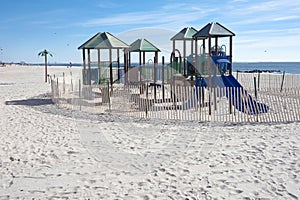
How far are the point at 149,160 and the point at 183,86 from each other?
7136 millimetres

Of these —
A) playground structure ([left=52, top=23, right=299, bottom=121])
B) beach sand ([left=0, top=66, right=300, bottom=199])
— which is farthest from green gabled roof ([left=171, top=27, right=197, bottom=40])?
beach sand ([left=0, top=66, right=300, bottom=199])

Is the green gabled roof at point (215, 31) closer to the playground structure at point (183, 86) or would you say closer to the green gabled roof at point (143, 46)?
the playground structure at point (183, 86)

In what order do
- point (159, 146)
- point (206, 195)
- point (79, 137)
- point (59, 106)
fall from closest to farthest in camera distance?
point (206, 195) → point (159, 146) → point (79, 137) → point (59, 106)

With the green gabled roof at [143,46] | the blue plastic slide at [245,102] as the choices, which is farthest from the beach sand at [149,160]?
the green gabled roof at [143,46]

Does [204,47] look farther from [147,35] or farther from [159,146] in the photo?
[159,146]

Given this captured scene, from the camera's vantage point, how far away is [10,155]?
625 cm

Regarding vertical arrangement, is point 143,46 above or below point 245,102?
above

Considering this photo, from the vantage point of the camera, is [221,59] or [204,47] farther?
[204,47]

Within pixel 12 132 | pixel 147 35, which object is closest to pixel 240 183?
pixel 12 132

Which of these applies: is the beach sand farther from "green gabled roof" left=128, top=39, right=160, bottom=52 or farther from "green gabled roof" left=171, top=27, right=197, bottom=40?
"green gabled roof" left=128, top=39, right=160, bottom=52

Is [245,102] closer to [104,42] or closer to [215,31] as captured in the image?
[215,31]

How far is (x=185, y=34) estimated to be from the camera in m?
16.3

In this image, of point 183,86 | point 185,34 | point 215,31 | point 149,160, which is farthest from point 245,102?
point 185,34

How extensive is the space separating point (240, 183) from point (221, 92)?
694 centimetres
